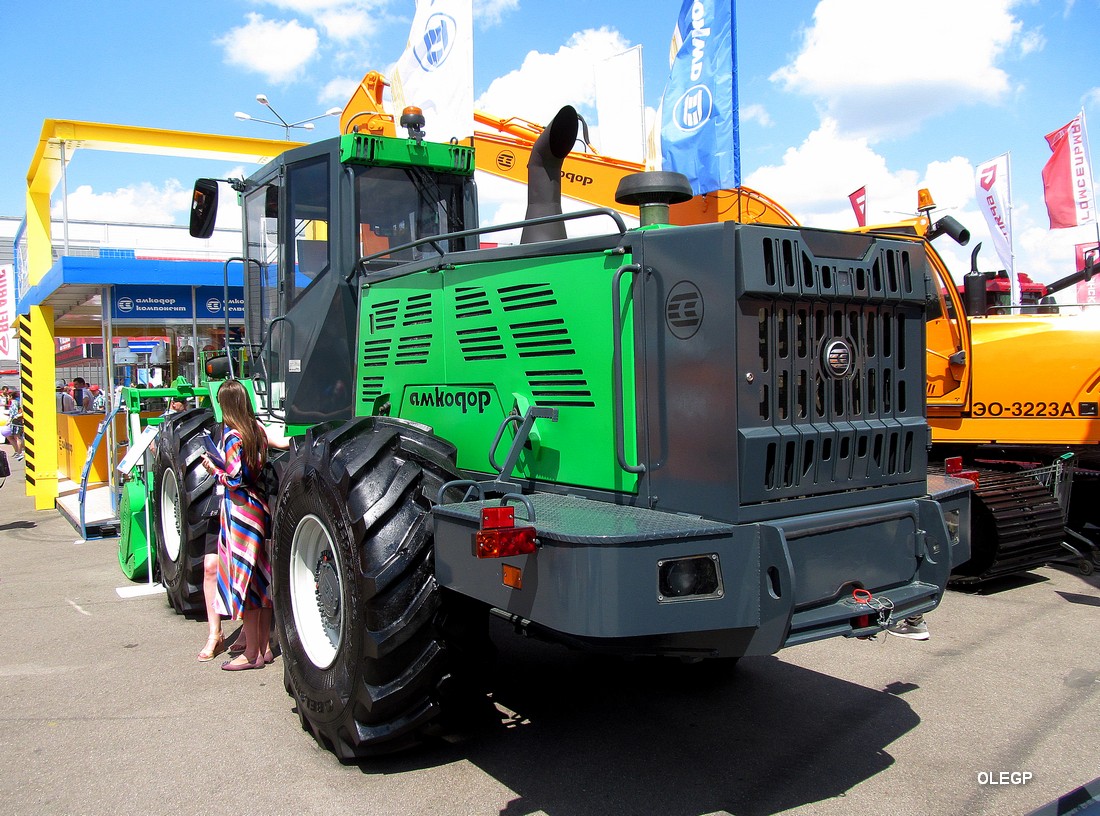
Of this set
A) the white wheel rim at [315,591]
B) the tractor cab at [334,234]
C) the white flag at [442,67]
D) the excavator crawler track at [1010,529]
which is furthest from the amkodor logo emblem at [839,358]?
the white flag at [442,67]

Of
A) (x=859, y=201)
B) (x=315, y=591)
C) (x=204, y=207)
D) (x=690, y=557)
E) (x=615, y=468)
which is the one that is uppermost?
(x=859, y=201)

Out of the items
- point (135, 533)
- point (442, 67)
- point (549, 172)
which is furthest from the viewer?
point (442, 67)

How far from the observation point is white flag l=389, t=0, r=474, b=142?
1033 centimetres

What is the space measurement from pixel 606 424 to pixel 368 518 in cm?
104

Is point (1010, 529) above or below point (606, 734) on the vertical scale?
above

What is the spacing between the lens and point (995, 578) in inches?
284

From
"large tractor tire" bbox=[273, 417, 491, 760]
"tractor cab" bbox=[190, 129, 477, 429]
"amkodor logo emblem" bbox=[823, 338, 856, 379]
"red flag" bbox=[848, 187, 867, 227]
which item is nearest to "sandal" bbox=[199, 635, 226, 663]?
"tractor cab" bbox=[190, 129, 477, 429]

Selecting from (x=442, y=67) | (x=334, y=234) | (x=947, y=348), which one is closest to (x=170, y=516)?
(x=334, y=234)

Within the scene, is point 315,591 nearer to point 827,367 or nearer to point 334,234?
point 334,234

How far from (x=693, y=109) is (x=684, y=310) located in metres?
6.56

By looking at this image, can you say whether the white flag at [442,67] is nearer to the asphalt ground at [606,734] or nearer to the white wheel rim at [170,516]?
the white wheel rim at [170,516]

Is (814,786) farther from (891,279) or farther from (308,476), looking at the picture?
(308,476)

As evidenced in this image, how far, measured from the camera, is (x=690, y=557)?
2.93 metres

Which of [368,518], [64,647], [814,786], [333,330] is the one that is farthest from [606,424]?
[64,647]
